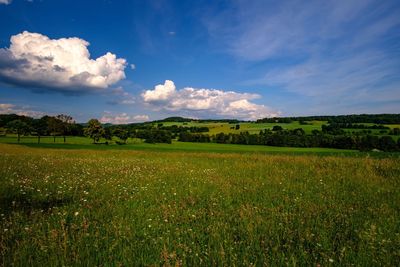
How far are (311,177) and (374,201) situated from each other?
3.84m

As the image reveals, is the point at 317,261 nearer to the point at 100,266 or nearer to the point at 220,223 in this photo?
the point at 220,223

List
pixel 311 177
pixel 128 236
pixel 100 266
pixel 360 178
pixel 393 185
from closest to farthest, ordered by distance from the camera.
Answer: pixel 100 266 → pixel 128 236 → pixel 393 185 → pixel 360 178 → pixel 311 177

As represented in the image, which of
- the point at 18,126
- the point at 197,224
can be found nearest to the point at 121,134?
the point at 18,126

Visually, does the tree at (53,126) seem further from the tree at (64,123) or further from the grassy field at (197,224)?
the grassy field at (197,224)

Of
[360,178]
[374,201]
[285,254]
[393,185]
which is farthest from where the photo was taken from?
[360,178]

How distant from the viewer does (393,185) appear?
859 centimetres

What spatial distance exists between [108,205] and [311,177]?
8.70 m

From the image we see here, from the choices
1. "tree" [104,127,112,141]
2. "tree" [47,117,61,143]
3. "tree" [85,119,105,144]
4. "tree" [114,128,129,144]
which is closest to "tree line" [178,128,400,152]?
"tree" [114,128,129,144]

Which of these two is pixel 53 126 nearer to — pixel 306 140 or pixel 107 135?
pixel 107 135

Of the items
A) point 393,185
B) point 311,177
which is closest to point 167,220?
point 311,177

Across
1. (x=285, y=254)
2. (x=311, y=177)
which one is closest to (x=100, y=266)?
(x=285, y=254)

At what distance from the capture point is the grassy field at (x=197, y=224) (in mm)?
3561

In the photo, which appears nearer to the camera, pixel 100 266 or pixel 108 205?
pixel 100 266

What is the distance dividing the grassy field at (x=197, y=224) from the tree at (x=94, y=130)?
84135 millimetres
